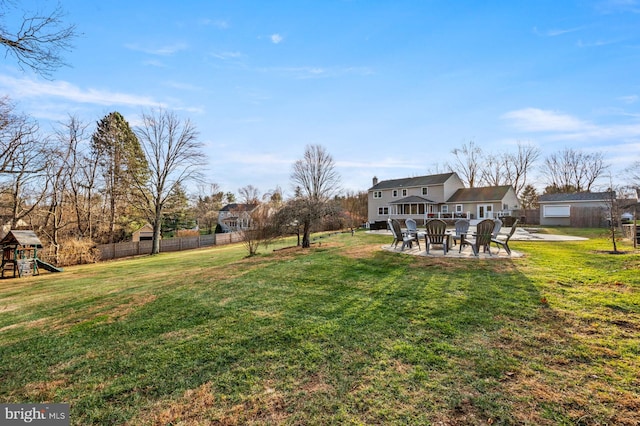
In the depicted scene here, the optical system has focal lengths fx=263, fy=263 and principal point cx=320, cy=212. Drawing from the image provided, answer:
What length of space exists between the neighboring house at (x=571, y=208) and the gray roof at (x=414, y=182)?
10233 mm

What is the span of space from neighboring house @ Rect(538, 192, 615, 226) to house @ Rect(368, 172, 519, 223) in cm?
332

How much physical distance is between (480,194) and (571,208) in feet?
25.7

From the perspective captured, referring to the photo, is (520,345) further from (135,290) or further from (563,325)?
(135,290)

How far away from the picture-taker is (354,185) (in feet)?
152

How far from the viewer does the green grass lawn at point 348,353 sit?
2.14m

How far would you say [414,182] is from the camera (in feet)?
113

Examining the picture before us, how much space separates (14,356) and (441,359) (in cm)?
528

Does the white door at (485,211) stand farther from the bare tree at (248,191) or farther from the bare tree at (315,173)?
the bare tree at (248,191)

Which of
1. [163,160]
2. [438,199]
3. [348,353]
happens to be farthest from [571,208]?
[163,160]

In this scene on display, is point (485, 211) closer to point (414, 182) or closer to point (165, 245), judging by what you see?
point (414, 182)

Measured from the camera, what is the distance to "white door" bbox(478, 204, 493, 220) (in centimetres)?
2938

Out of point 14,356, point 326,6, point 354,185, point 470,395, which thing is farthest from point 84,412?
point 354,185

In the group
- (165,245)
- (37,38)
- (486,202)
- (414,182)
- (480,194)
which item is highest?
(414,182)

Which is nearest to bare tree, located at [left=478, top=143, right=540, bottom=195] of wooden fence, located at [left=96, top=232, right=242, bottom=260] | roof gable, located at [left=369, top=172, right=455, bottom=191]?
roof gable, located at [left=369, top=172, right=455, bottom=191]
